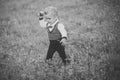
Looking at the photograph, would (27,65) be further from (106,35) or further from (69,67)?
(106,35)

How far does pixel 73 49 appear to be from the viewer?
473 centimetres

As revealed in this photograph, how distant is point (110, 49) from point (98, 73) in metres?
1.21

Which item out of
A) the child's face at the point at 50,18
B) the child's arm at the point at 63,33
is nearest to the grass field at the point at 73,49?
the child's arm at the point at 63,33

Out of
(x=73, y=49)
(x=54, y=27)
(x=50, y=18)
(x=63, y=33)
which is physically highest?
(x=50, y=18)

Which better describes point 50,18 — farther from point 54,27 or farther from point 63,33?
point 63,33

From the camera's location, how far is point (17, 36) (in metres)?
6.62

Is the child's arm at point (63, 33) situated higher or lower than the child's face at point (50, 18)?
lower

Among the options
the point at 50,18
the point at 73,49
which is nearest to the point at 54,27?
the point at 50,18

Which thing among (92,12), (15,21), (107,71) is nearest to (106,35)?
(107,71)

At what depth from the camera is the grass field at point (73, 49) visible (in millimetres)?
3617

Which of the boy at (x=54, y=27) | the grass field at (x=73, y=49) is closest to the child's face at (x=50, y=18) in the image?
the boy at (x=54, y=27)

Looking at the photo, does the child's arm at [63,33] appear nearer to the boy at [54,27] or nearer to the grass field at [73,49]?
the boy at [54,27]

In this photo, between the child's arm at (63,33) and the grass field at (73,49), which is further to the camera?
the grass field at (73,49)

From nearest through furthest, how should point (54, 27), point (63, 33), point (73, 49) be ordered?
point (63, 33)
point (54, 27)
point (73, 49)
